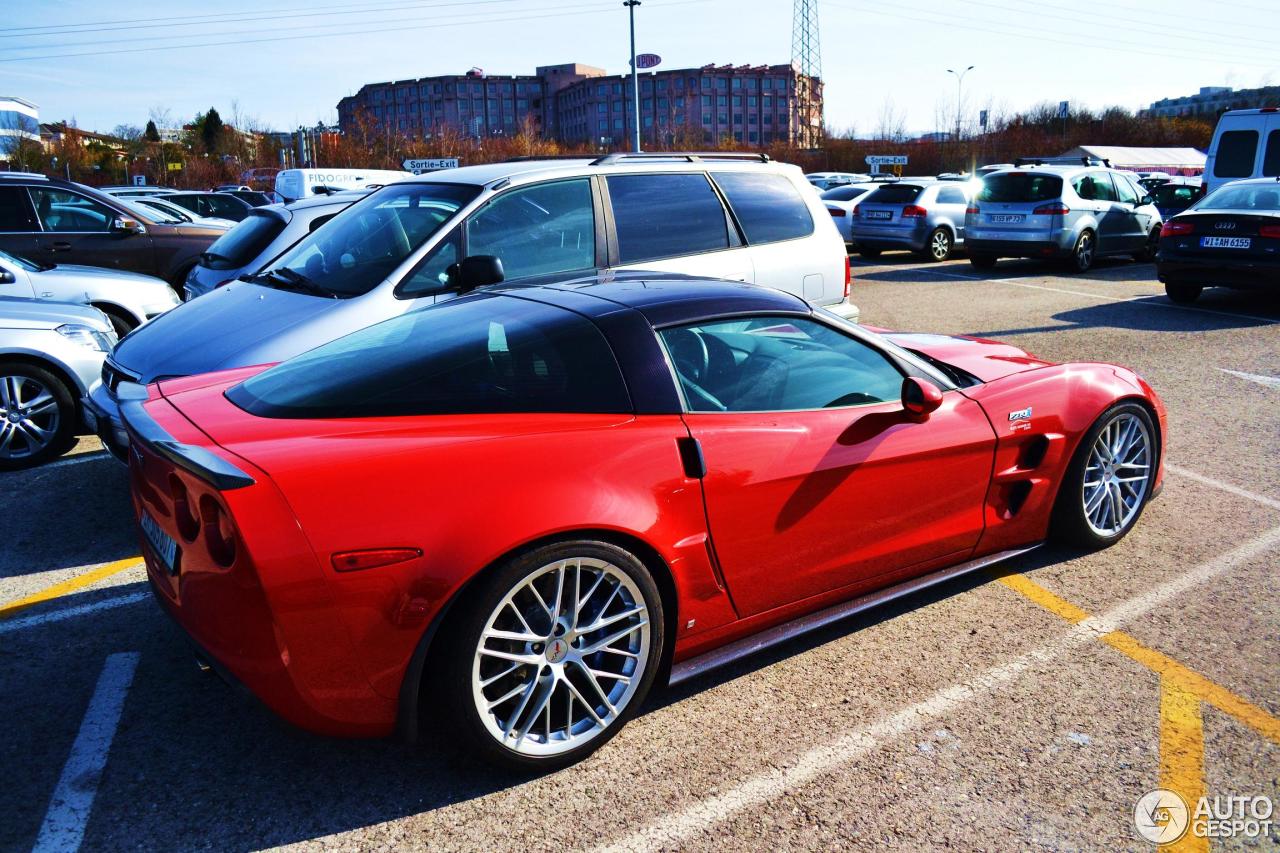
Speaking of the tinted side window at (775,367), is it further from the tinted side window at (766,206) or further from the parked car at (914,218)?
the parked car at (914,218)

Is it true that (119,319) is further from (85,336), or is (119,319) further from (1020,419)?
(1020,419)

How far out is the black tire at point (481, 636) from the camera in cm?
254

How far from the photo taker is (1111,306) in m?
12.0

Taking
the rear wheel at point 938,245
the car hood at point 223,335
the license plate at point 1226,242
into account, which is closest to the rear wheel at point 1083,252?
the rear wheel at point 938,245

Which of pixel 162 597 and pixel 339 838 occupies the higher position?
pixel 162 597

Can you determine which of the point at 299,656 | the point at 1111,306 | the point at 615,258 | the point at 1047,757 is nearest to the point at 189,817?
the point at 299,656

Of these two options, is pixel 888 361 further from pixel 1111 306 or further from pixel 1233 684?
pixel 1111 306

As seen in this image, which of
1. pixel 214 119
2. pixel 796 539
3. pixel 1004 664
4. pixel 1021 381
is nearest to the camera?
pixel 796 539

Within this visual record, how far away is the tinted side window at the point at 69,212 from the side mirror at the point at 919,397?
31.9ft

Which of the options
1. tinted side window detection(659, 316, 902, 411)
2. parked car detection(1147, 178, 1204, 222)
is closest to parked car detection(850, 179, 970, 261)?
parked car detection(1147, 178, 1204, 222)

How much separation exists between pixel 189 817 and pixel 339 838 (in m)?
0.43

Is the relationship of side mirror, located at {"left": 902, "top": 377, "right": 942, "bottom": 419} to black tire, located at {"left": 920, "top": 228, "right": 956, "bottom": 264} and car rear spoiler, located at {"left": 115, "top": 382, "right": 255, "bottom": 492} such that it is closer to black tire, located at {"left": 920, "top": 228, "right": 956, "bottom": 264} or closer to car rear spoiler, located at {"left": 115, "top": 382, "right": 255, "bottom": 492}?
car rear spoiler, located at {"left": 115, "top": 382, "right": 255, "bottom": 492}

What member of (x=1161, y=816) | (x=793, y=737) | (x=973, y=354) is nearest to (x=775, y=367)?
(x=793, y=737)

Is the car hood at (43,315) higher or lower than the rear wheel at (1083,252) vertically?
higher
